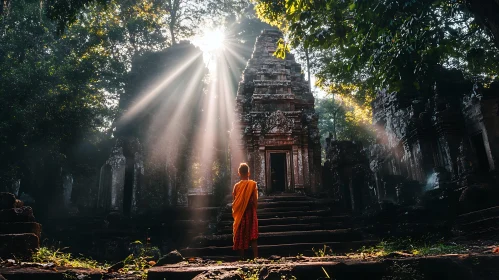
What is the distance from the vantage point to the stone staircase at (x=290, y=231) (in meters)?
6.61

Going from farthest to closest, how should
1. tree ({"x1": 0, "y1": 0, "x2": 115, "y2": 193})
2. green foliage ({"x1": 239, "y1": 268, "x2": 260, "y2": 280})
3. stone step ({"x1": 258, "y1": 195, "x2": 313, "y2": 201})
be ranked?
tree ({"x1": 0, "y1": 0, "x2": 115, "y2": 193})
stone step ({"x1": 258, "y1": 195, "x2": 313, "y2": 201})
green foliage ({"x1": 239, "y1": 268, "x2": 260, "y2": 280})

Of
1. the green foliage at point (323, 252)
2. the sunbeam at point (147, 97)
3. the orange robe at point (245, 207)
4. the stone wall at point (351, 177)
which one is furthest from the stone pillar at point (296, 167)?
the sunbeam at point (147, 97)

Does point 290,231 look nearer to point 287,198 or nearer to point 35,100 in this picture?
point 287,198

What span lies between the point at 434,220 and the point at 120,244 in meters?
9.09

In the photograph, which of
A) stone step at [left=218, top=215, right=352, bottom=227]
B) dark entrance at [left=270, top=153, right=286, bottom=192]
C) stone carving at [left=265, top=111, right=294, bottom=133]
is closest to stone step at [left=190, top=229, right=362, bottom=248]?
stone step at [left=218, top=215, right=352, bottom=227]

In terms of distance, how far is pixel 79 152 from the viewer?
56.5 ft

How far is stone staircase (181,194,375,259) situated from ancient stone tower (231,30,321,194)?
1.79 meters

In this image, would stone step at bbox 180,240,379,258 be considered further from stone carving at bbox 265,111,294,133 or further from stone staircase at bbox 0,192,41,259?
stone carving at bbox 265,111,294,133

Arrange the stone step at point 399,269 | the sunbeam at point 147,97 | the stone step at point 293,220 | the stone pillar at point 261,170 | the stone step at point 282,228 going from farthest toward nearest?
the sunbeam at point 147,97, the stone pillar at point 261,170, the stone step at point 293,220, the stone step at point 282,228, the stone step at point 399,269

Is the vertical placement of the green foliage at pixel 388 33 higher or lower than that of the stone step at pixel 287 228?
higher

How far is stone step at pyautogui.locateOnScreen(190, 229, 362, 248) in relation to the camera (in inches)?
276

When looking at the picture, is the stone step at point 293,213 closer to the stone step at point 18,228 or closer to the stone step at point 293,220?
the stone step at point 293,220

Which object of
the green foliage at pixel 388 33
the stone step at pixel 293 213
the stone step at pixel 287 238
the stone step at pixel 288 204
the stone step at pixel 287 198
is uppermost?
the green foliage at pixel 388 33

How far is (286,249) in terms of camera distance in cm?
655
